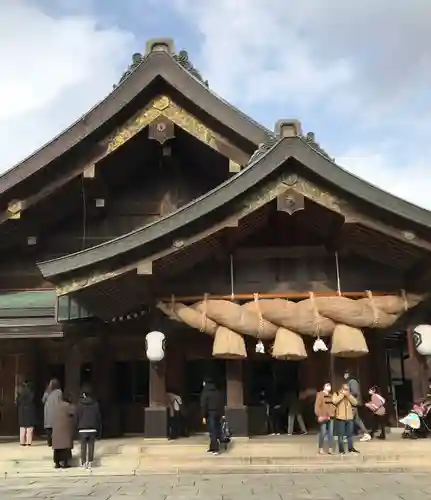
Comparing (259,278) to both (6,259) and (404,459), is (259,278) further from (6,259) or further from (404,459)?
(6,259)

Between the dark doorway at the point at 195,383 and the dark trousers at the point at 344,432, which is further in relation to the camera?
the dark doorway at the point at 195,383

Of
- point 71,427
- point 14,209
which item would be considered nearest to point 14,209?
point 14,209

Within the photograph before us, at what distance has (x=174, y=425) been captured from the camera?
12688 mm

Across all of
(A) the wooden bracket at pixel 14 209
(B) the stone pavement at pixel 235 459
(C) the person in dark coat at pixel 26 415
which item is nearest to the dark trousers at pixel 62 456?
(B) the stone pavement at pixel 235 459

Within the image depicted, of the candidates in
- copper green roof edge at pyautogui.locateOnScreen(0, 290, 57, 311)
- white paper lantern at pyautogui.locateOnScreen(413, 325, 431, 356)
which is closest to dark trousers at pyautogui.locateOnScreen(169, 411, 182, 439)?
copper green roof edge at pyautogui.locateOnScreen(0, 290, 57, 311)

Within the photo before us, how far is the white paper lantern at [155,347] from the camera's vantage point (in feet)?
37.1

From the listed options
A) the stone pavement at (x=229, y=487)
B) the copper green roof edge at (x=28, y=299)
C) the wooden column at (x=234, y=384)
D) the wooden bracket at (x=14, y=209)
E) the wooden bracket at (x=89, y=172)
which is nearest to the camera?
the stone pavement at (x=229, y=487)

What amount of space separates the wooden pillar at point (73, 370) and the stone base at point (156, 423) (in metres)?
2.31

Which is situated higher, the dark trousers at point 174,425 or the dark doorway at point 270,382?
the dark doorway at point 270,382

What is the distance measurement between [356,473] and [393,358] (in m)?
7.83

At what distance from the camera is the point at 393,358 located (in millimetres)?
16859

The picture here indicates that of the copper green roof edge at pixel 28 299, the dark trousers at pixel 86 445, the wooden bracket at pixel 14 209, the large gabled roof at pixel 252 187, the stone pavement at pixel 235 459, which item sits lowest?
the stone pavement at pixel 235 459

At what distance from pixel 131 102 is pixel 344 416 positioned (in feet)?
26.5

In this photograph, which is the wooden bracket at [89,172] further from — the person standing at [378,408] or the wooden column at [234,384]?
the person standing at [378,408]
